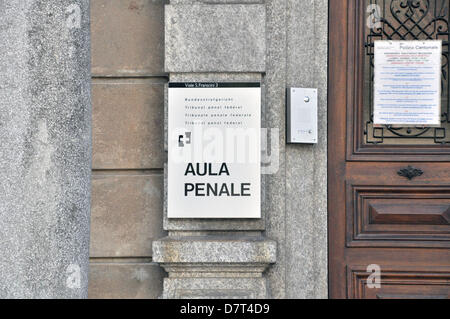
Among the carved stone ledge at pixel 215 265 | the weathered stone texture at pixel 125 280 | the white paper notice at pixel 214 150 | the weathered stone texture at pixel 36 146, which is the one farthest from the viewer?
the weathered stone texture at pixel 125 280

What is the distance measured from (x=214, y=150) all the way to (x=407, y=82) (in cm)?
145

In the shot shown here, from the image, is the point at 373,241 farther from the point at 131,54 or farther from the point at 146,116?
the point at 131,54

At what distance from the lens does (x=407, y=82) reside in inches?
158

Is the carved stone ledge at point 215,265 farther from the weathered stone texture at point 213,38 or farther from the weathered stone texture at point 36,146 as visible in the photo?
the weathered stone texture at point 213,38

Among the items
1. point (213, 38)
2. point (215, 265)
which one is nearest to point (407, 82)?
point (213, 38)

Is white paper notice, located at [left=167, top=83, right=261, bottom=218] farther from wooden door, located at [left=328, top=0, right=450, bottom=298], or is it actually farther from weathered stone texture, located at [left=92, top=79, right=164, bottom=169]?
wooden door, located at [left=328, top=0, right=450, bottom=298]

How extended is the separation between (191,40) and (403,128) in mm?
1605

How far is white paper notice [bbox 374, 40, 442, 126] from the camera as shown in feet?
13.1

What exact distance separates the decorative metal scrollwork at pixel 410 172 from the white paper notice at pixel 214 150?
1.03 metres

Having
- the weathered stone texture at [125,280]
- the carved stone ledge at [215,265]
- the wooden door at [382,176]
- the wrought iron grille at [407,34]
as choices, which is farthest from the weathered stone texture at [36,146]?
the wrought iron grille at [407,34]

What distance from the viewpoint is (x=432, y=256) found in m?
3.96

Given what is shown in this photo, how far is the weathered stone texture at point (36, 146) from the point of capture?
3.45 meters

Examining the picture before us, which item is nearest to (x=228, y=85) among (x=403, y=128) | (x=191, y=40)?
(x=191, y=40)

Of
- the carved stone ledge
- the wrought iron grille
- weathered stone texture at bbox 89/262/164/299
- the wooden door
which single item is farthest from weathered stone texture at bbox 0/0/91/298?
the wrought iron grille
